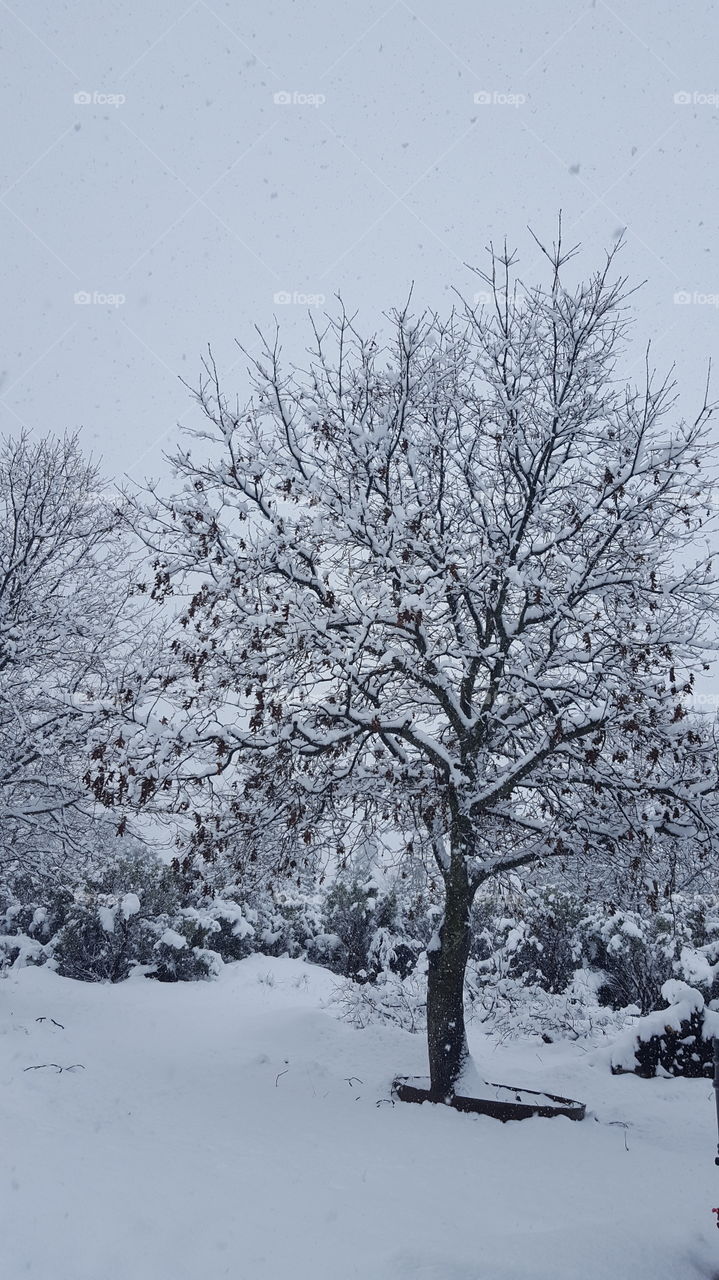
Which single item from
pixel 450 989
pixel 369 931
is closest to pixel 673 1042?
pixel 450 989

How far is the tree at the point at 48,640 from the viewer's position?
35.1 feet

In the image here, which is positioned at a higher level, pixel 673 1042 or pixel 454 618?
pixel 454 618

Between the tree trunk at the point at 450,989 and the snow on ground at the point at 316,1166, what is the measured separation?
41 cm

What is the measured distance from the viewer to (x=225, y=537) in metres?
7.63

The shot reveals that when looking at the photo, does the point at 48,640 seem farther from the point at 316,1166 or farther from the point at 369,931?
the point at 369,931

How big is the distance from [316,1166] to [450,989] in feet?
8.57

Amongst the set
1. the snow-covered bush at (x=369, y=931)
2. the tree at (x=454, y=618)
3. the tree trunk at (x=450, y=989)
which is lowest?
the snow-covered bush at (x=369, y=931)

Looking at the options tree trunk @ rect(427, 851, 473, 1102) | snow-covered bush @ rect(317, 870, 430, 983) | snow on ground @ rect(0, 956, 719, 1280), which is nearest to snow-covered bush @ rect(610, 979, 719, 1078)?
snow on ground @ rect(0, 956, 719, 1280)

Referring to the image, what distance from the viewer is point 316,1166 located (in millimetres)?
5637

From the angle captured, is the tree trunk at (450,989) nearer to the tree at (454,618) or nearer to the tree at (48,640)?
the tree at (454,618)

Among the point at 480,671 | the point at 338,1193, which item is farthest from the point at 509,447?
the point at 338,1193

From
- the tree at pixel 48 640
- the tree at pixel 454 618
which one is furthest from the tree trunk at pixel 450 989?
the tree at pixel 48 640

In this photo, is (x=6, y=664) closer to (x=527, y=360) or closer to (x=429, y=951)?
(x=429, y=951)

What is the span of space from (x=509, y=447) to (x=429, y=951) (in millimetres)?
5776
